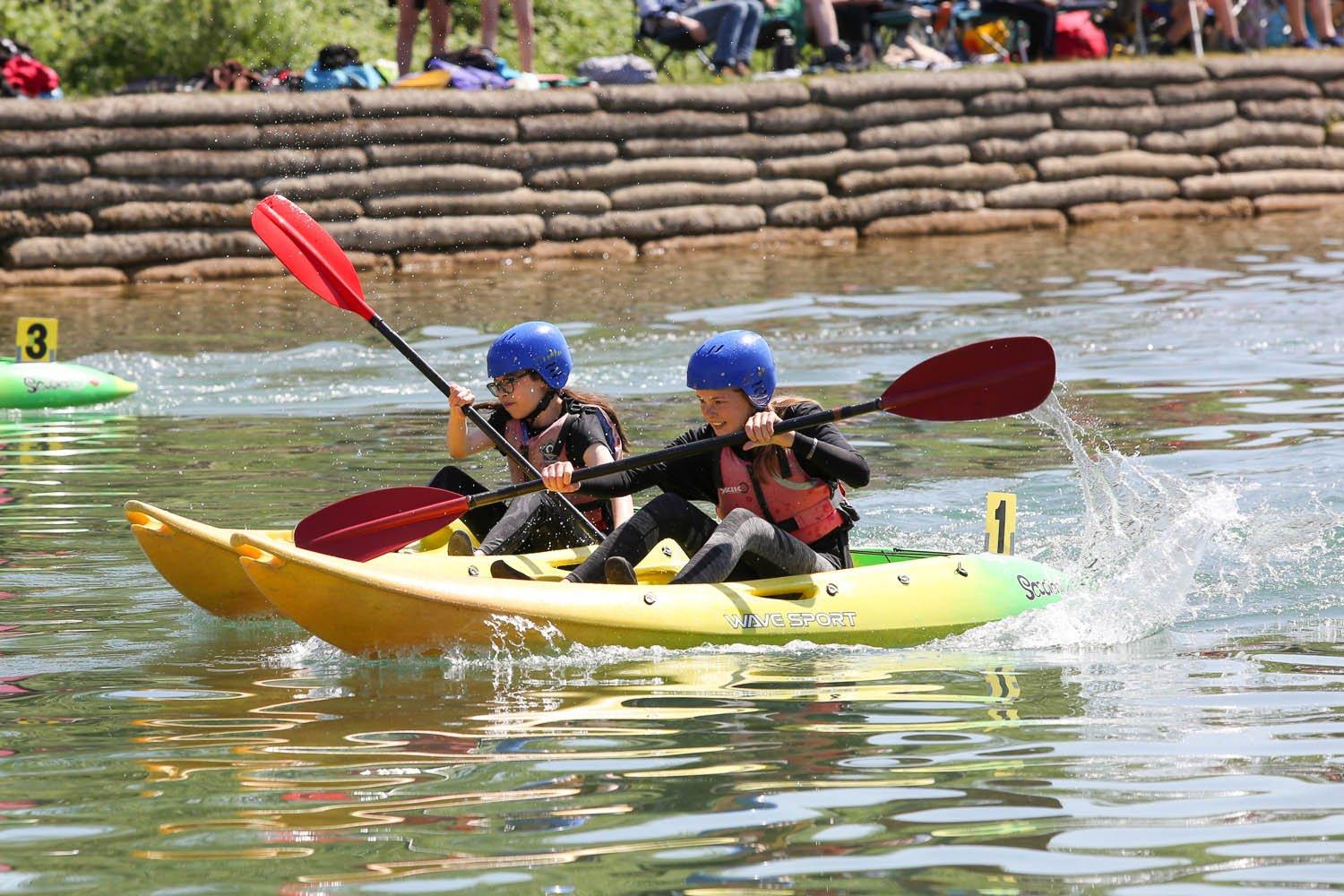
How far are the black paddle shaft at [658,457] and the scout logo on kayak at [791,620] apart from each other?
23.8 inches

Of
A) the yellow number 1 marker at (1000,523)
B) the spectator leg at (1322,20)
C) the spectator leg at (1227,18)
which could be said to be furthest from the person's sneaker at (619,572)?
the spectator leg at (1322,20)

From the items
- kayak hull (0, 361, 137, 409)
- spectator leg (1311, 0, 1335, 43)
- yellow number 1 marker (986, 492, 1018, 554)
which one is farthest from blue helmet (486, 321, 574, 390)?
spectator leg (1311, 0, 1335, 43)

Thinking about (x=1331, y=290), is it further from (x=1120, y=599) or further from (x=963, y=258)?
(x=1120, y=599)

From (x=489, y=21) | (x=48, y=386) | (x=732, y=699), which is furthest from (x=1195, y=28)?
(x=732, y=699)

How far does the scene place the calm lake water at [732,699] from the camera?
4027 millimetres

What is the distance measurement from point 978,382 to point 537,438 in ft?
5.23

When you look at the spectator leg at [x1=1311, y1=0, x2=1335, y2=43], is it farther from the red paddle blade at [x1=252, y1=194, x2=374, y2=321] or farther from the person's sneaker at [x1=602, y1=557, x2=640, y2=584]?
the person's sneaker at [x1=602, y1=557, x2=640, y2=584]

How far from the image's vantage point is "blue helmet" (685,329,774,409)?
6.41m

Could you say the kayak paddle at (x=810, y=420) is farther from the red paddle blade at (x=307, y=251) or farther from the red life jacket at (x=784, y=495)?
the red paddle blade at (x=307, y=251)

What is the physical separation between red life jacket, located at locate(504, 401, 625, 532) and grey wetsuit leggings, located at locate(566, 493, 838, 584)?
0.77m

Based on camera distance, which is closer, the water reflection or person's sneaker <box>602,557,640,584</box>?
the water reflection

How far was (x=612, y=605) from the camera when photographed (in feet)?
19.6

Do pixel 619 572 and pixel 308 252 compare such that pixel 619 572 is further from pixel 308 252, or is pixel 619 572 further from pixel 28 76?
pixel 28 76

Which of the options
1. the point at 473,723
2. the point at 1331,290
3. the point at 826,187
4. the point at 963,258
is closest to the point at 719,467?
the point at 473,723
